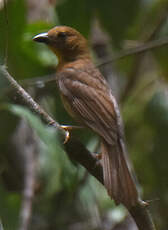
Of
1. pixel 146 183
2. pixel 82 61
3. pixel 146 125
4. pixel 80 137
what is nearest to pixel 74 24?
pixel 82 61

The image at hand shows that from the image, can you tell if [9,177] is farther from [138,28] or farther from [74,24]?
[138,28]

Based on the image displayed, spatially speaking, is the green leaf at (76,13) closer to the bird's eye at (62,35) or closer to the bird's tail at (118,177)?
the bird's eye at (62,35)

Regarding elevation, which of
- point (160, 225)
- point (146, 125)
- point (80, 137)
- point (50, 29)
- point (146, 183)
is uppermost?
point (50, 29)

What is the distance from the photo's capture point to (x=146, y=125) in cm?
441

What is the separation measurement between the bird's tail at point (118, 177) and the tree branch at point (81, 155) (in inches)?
1.9

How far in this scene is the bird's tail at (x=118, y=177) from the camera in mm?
2514

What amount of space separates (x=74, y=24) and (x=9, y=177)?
1.78 m

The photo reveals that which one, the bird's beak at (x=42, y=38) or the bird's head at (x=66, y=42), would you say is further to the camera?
the bird's head at (x=66, y=42)

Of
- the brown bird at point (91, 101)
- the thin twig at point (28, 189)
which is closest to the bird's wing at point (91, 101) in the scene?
the brown bird at point (91, 101)

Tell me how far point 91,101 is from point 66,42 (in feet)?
2.93

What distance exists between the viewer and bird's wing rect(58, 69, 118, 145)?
10.5ft

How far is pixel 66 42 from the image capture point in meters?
4.23

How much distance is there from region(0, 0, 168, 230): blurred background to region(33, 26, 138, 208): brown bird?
0.45 feet

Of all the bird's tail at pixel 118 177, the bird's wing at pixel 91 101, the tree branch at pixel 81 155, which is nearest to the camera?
the tree branch at pixel 81 155
